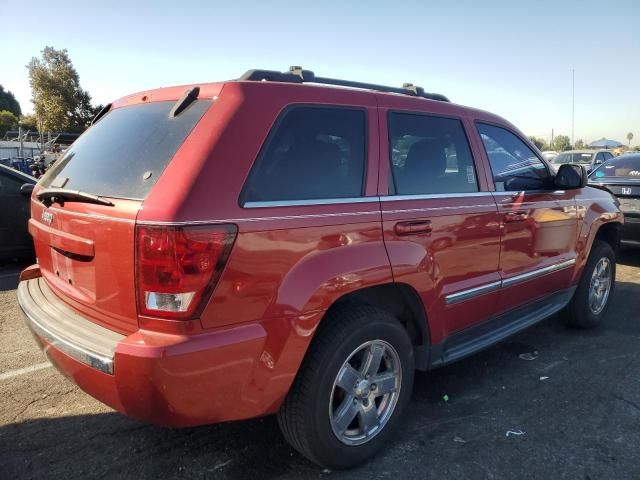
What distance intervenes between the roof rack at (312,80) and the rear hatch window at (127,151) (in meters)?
0.34

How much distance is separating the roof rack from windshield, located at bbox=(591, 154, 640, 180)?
5.75 meters

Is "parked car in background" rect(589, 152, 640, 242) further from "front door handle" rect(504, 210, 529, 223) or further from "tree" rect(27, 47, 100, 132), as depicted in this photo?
"tree" rect(27, 47, 100, 132)

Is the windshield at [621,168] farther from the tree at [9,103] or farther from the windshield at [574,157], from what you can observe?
the tree at [9,103]

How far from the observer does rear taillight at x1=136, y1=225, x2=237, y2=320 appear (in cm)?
196

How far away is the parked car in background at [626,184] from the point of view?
7262 millimetres

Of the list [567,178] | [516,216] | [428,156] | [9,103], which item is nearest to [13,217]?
[428,156]

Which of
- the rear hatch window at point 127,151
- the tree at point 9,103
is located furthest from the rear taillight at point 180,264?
the tree at point 9,103

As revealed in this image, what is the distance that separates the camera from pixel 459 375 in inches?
148

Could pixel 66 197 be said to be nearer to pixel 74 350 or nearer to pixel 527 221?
pixel 74 350

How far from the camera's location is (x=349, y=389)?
8.45 feet

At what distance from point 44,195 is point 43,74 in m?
50.5

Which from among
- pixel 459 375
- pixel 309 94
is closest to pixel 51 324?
pixel 309 94

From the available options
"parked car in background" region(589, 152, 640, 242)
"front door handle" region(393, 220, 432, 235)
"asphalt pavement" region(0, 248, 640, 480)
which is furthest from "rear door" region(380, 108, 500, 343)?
"parked car in background" region(589, 152, 640, 242)

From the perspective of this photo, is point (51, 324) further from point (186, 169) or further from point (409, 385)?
point (409, 385)
